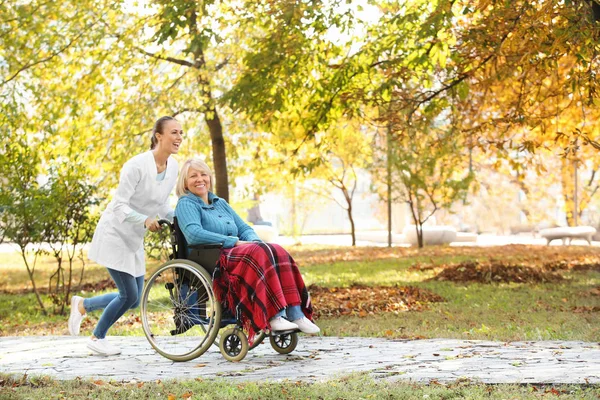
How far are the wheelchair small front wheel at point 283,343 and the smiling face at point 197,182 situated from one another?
1020 mm

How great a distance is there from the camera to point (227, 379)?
14.2 feet

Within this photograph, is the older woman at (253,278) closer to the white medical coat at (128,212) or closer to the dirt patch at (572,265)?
the white medical coat at (128,212)

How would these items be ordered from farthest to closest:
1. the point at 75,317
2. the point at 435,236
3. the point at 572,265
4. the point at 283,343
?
the point at 435,236
the point at 572,265
the point at 75,317
the point at 283,343

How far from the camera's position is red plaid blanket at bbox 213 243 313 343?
186 inches

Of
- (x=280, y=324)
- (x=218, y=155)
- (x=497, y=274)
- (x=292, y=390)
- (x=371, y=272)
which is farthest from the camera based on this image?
(x=218, y=155)

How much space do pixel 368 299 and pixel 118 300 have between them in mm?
3954

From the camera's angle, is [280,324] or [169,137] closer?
[280,324]

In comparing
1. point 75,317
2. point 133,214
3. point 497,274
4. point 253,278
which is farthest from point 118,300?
point 497,274

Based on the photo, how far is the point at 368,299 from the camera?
872 centimetres

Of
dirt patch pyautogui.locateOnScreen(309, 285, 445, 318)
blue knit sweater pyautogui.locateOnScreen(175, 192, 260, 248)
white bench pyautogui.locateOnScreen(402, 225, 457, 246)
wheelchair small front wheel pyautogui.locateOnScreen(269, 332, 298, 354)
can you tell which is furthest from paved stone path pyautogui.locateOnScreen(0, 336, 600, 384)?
white bench pyautogui.locateOnScreen(402, 225, 457, 246)

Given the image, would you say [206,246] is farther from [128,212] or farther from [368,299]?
[368,299]

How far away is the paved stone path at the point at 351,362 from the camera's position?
13.9ft

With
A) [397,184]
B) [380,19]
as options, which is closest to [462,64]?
[380,19]

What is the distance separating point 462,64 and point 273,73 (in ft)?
7.38
